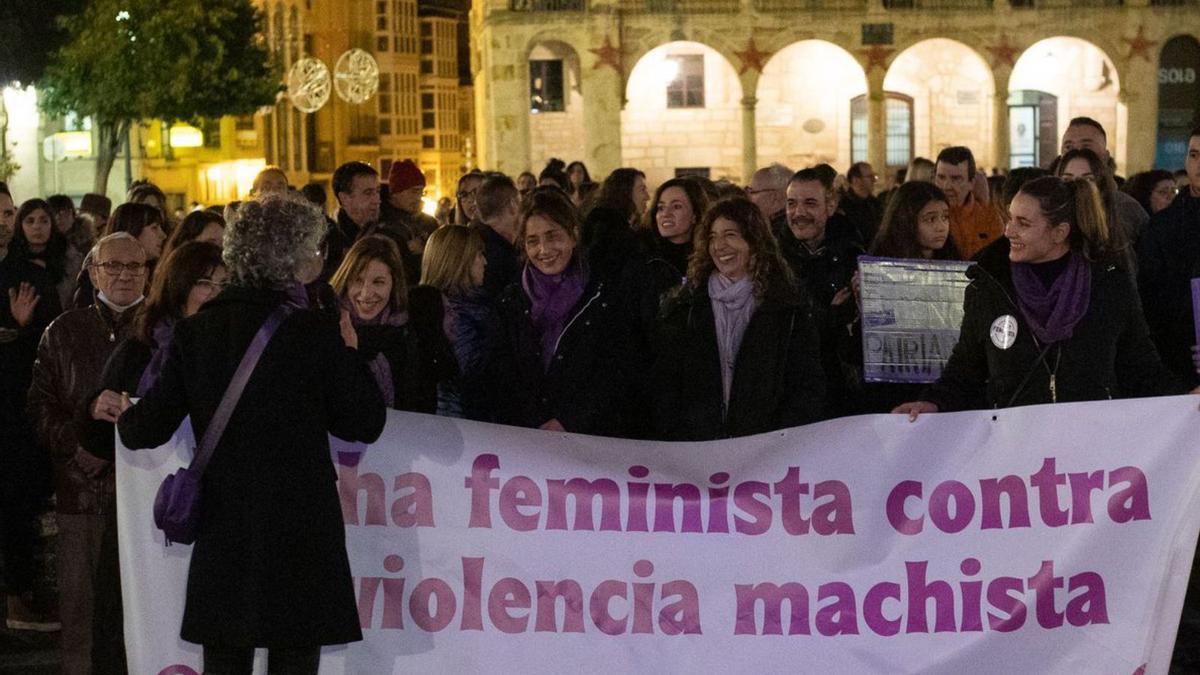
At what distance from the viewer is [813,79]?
45.7 meters

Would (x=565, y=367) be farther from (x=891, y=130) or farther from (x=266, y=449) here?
(x=891, y=130)

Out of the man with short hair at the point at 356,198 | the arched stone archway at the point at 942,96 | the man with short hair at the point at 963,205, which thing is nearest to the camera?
the man with short hair at the point at 963,205

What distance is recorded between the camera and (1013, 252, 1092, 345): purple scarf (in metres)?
6.32

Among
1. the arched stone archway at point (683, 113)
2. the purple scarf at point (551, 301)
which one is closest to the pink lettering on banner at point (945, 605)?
the purple scarf at point (551, 301)

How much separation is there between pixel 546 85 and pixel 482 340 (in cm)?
3795

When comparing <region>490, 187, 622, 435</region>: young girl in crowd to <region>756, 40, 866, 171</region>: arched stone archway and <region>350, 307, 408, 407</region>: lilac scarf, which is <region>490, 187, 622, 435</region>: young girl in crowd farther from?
<region>756, 40, 866, 171</region>: arched stone archway

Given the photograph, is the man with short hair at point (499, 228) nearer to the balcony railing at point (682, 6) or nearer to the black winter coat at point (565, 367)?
the black winter coat at point (565, 367)

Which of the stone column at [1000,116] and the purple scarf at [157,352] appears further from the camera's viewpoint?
the stone column at [1000,116]

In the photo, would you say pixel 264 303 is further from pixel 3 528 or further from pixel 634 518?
pixel 3 528

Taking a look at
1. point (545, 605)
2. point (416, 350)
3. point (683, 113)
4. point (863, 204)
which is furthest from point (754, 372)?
point (683, 113)

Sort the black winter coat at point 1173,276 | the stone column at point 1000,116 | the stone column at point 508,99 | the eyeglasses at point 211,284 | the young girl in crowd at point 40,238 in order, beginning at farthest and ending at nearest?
the stone column at point 1000,116, the stone column at point 508,99, the young girl in crowd at point 40,238, the black winter coat at point 1173,276, the eyeglasses at point 211,284

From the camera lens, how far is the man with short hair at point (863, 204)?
12508 millimetres

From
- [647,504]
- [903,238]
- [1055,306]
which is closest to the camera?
[647,504]

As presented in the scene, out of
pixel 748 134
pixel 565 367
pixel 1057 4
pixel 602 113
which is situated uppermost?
pixel 1057 4
